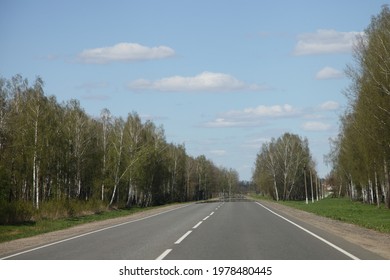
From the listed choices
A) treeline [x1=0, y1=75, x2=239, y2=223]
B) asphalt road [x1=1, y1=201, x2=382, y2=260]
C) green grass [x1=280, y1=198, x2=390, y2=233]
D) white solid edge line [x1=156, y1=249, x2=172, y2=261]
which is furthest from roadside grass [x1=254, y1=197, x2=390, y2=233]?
treeline [x1=0, y1=75, x2=239, y2=223]

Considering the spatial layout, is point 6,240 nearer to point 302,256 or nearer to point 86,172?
point 302,256

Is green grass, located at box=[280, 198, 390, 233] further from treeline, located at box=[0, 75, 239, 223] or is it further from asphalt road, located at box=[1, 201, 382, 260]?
treeline, located at box=[0, 75, 239, 223]

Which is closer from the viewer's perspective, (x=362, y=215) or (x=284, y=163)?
(x=362, y=215)

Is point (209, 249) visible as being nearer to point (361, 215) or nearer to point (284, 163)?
point (361, 215)

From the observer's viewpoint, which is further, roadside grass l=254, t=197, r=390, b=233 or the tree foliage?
the tree foliage

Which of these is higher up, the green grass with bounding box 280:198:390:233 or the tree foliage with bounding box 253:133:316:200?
the tree foliage with bounding box 253:133:316:200

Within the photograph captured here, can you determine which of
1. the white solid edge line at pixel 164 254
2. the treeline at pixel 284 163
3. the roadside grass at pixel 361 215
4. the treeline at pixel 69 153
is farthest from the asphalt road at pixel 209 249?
the treeline at pixel 284 163

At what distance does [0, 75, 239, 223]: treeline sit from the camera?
3516cm

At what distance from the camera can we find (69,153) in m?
48.5

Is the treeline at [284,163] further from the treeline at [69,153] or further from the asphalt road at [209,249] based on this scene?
the asphalt road at [209,249]

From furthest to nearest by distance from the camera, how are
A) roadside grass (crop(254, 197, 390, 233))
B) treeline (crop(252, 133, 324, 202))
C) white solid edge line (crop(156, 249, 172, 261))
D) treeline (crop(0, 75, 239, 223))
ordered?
treeline (crop(252, 133, 324, 202))
treeline (crop(0, 75, 239, 223))
roadside grass (crop(254, 197, 390, 233))
white solid edge line (crop(156, 249, 172, 261))

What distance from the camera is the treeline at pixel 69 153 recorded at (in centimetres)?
3516

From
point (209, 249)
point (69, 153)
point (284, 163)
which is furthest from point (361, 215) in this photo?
point (284, 163)

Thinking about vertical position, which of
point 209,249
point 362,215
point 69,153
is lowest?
point 362,215
